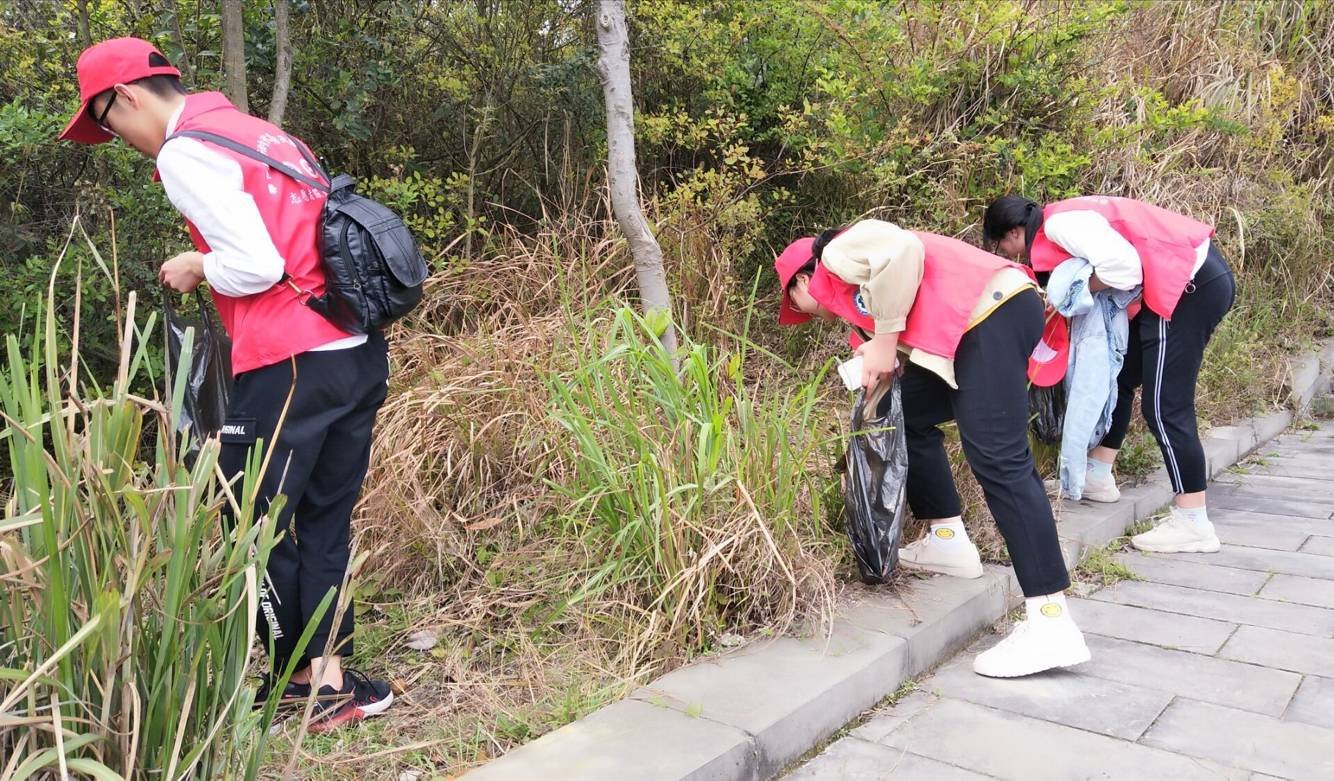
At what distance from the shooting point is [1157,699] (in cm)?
310

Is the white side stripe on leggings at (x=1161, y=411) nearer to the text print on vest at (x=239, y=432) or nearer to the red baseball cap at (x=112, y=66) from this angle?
the text print on vest at (x=239, y=432)

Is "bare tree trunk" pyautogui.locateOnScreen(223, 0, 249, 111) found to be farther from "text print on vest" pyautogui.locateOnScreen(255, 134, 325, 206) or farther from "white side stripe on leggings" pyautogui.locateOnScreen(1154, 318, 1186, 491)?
"white side stripe on leggings" pyautogui.locateOnScreen(1154, 318, 1186, 491)

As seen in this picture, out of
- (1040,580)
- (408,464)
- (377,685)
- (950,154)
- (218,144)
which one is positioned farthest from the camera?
(950,154)

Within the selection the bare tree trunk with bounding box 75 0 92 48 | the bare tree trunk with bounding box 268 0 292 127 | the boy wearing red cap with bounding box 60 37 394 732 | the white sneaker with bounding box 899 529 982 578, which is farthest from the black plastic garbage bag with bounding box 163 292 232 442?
the white sneaker with bounding box 899 529 982 578

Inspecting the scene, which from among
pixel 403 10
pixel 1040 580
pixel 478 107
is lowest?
pixel 1040 580

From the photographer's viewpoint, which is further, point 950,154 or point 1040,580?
point 950,154

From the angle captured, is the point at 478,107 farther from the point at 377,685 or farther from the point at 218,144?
the point at 377,685

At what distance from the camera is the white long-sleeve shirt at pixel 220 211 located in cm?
251

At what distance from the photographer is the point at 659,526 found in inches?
124

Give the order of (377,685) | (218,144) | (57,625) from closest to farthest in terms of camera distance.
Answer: (57,625) < (218,144) < (377,685)

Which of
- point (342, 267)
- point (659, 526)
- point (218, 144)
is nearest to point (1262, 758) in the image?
point (659, 526)

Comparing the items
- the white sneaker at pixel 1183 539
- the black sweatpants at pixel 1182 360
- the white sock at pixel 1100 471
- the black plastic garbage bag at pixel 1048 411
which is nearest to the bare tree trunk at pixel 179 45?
the black plastic garbage bag at pixel 1048 411

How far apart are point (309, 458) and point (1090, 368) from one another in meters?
3.33

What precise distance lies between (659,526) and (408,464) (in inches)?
48.2
